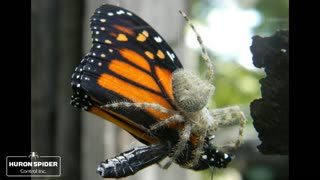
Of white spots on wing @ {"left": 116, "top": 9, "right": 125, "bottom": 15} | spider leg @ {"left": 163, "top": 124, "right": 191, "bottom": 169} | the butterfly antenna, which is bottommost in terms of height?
spider leg @ {"left": 163, "top": 124, "right": 191, "bottom": 169}

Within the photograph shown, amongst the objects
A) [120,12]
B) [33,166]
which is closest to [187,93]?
[120,12]

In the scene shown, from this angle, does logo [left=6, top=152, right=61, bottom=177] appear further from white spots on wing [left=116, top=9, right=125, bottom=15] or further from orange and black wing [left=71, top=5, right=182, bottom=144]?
white spots on wing [left=116, top=9, right=125, bottom=15]

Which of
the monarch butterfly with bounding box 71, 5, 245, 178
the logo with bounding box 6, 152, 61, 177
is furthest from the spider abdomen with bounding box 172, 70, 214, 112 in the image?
the logo with bounding box 6, 152, 61, 177

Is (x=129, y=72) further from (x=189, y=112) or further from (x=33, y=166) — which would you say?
(x=33, y=166)

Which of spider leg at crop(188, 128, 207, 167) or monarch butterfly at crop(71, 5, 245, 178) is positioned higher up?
monarch butterfly at crop(71, 5, 245, 178)

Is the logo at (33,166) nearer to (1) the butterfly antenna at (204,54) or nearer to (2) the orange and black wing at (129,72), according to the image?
(2) the orange and black wing at (129,72)

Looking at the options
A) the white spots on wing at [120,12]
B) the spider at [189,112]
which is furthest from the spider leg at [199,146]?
the white spots on wing at [120,12]
